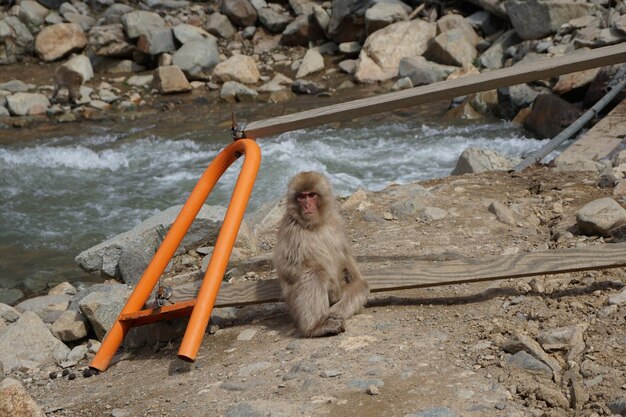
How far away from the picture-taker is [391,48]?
14.2 m

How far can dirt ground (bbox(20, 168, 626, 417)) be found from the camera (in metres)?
3.21

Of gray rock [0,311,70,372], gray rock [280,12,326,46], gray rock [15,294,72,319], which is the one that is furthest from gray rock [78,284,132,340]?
gray rock [280,12,326,46]

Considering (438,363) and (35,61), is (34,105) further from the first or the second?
(438,363)

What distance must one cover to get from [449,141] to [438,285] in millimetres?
6313

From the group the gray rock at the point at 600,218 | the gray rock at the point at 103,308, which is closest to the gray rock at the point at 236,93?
the gray rock at the point at 103,308

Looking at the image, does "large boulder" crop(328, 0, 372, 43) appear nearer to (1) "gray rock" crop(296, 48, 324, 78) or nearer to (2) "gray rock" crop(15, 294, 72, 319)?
(1) "gray rock" crop(296, 48, 324, 78)

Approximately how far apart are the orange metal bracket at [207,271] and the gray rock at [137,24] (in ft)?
38.6

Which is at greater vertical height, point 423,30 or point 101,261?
point 423,30

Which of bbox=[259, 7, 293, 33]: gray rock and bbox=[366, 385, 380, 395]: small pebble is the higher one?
bbox=[259, 7, 293, 33]: gray rock

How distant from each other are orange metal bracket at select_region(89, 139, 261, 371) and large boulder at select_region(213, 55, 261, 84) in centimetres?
1016

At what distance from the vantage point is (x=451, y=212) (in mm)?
5379

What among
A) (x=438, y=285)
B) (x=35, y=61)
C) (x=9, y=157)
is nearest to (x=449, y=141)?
(x=9, y=157)

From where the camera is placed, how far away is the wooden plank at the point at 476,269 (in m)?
3.90

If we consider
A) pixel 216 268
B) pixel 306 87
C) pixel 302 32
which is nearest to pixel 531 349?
pixel 216 268
